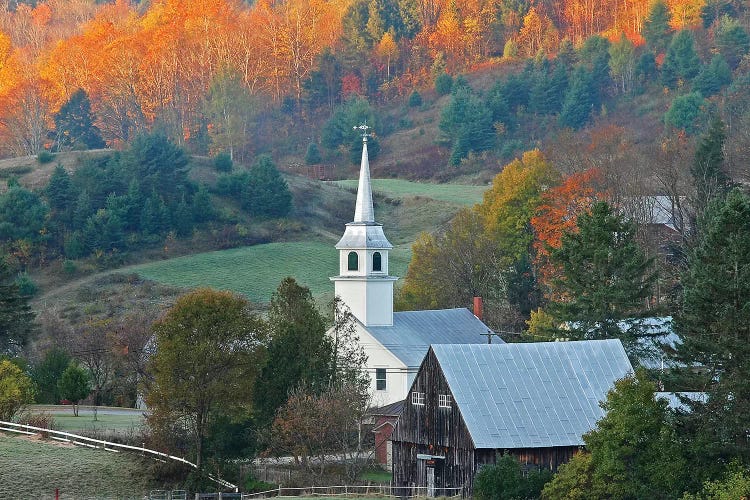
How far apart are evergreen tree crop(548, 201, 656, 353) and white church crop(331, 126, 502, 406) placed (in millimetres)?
7405

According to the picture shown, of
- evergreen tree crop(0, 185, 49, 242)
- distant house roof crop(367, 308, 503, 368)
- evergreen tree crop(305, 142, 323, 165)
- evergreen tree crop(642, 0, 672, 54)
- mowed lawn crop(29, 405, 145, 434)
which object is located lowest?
mowed lawn crop(29, 405, 145, 434)

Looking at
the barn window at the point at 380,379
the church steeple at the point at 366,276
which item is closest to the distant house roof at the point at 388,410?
the barn window at the point at 380,379

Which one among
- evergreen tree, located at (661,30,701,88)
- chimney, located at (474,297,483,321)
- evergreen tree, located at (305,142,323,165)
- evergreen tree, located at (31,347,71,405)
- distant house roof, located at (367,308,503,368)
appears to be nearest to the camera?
distant house roof, located at (367,308,503,368)

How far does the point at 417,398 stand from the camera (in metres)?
55.4

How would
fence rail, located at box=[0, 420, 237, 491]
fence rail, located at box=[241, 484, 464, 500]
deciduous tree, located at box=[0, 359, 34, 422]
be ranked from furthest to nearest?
deciduous tree, located at box=[0, 359, 34, 422], fence rail, located at box=[0, 420, 237, 491], fence rail, located at box=[241, 484, 464, 500]

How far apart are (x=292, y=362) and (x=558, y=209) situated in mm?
34934

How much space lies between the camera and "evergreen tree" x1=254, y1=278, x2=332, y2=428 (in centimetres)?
6081

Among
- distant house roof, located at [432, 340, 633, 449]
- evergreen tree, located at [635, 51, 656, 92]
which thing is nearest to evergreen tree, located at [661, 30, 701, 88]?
evergreen tree, located at [635, 51, 656, 92]

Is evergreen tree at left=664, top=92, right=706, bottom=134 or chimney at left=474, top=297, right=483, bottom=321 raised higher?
evergreen tree at left=664, top=92, right=706, bottom=134

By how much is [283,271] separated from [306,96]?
210 feet

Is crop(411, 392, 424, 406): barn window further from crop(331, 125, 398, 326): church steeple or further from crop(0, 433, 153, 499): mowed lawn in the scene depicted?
crop(331, 125, 398, 326): church steeple

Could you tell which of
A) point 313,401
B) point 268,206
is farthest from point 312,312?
point 268,206

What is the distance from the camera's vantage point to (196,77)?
545 feet

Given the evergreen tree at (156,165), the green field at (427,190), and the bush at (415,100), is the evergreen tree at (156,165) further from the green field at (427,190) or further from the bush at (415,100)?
the bush at (415,100)
